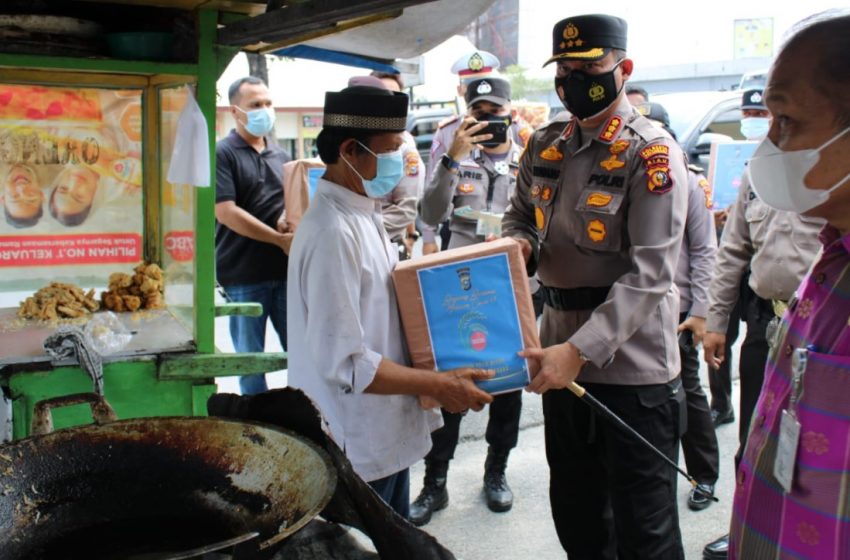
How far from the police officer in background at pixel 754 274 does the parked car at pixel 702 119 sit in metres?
5.68

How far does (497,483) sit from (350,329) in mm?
2306

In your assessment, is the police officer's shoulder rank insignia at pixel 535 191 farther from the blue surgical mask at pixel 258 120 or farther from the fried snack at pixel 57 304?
the blue surgical mask at pixel 258 120

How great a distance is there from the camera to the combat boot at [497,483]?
4.07 meters

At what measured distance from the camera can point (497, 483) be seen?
13.7 feet

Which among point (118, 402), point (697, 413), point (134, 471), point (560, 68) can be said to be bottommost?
point (697, 413)

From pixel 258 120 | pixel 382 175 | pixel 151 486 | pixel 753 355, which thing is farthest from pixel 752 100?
pixel 151 486

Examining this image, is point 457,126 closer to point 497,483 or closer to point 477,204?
point 477,204

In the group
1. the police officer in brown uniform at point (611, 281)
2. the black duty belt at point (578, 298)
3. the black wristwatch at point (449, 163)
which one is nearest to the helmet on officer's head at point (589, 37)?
the police officer in brown uniform at point (611, 281)

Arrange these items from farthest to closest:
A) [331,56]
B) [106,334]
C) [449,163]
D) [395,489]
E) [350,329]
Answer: [449,163], [331,56], [106,334], [395,489], [350,329]

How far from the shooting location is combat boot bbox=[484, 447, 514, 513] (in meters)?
4.07

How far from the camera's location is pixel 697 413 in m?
4.04

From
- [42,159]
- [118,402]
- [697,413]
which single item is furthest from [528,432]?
[42,159]

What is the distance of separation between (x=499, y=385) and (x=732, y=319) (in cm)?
277

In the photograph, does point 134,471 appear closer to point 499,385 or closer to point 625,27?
point 499,385
